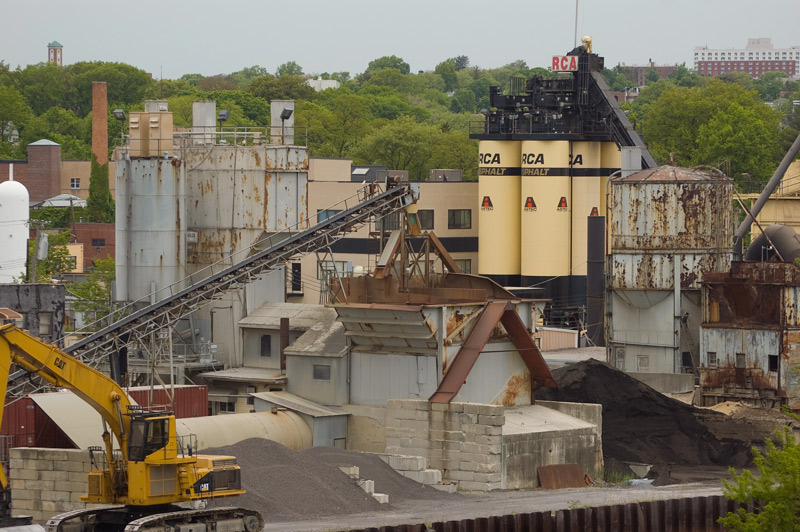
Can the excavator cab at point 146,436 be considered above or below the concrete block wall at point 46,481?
above

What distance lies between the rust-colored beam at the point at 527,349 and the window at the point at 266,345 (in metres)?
9.59

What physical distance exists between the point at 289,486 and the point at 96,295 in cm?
3752

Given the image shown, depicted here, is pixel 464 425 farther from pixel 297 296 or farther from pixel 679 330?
pixel 297 296

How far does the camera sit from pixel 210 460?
34531mm

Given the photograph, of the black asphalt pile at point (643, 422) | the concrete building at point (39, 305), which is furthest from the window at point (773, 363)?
the concrete building at point (39, 305)

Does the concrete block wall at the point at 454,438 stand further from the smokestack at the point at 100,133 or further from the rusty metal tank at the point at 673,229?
the smokestack at the point at 100,133

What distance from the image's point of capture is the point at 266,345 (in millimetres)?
54469

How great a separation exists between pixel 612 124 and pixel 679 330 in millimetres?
28636

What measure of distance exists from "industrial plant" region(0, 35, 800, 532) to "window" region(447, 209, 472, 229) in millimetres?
19414

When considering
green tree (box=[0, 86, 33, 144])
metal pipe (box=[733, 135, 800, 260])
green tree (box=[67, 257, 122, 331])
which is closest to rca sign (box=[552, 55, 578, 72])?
metal pipe (box=[733, 135, 800, 260])

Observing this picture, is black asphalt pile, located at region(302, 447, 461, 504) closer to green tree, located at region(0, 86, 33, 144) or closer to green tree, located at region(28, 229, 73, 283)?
green tree, located at region(28, 229, 73, 283)

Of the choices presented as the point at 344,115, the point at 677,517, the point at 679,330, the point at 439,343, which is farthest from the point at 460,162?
the point at 677,517

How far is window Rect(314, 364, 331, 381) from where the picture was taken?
4812 cm

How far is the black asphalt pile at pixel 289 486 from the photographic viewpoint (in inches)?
1469
